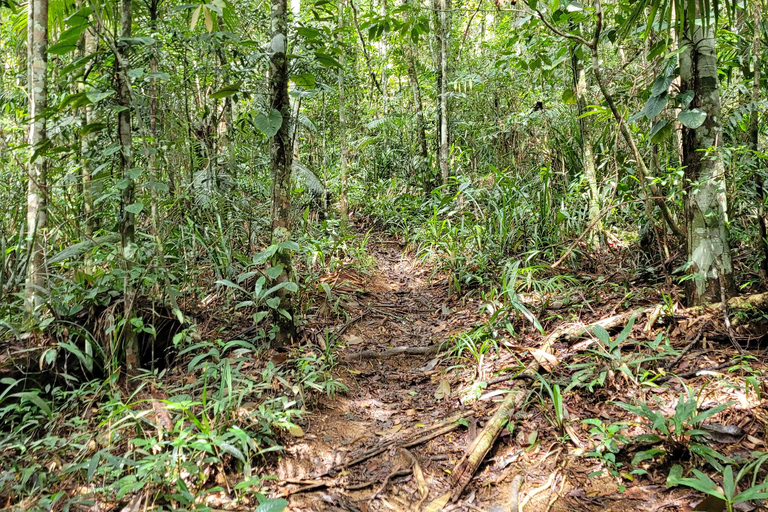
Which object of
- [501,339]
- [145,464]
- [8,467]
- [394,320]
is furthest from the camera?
[394,320]

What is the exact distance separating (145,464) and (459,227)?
4.25 metres

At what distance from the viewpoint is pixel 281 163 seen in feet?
Answer: 10.5

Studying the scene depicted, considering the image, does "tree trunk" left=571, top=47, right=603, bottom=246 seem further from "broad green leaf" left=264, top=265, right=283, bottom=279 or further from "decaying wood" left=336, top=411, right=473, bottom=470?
"broad green leaf" left=264, top=265, right=283, bottom=279

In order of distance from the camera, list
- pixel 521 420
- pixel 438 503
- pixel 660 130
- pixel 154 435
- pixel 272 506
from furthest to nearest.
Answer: pixel 660 130
pixel 521 420
pixel 154 435
pixel 438 503
pixel 272 506

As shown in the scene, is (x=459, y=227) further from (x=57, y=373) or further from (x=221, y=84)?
(x=57, y=373)

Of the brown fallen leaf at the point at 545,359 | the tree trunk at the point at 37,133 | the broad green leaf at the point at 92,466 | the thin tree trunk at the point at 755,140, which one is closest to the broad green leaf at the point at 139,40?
the tree trunk at the point at 37,133

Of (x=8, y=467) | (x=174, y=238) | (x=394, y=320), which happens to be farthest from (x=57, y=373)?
(x=394, y=320)

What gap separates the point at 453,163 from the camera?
311 inches

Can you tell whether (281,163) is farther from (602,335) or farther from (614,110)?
(602,335)

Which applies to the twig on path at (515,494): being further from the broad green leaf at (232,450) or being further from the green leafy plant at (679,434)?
the broad green leaf at (232,450)

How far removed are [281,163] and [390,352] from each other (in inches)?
67.3

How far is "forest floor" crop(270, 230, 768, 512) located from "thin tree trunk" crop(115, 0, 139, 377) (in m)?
1.25

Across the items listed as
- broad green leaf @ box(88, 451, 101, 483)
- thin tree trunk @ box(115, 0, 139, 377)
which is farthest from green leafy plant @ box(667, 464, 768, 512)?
thin tree trunk @ box(115, 0, 139, 377)

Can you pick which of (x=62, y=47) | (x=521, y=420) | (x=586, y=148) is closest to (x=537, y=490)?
(x=521, y=420)
